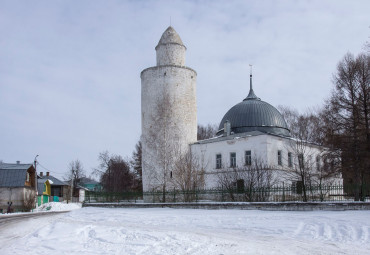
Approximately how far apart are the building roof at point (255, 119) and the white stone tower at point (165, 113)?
12.5 feet

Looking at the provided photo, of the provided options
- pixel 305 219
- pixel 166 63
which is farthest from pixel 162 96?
pixel 305 219

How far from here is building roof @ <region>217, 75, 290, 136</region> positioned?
34188mm

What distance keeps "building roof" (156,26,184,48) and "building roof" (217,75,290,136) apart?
26.0ft

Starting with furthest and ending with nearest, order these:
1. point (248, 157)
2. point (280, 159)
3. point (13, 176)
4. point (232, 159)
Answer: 1. point (13, 176)
2. point (232, 159)
3. point (248, 157)
4. point (280, 159)

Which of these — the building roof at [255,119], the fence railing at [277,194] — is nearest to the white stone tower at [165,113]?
the building roof at [255,119]

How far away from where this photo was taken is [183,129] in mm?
33125

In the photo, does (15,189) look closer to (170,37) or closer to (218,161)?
(218,161)

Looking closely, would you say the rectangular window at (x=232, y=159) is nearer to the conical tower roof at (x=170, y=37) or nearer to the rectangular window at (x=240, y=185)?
the rectangular window at (x=240, y=185)

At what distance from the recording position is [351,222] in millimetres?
11648

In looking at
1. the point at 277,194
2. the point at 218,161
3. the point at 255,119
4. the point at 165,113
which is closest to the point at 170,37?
the point at 165,113

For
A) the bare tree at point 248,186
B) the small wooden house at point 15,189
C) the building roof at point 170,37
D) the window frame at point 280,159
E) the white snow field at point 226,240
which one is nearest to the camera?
the white snow field at point 226,240

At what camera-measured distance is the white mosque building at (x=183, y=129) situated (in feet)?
98.9

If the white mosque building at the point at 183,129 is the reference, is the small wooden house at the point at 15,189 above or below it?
below

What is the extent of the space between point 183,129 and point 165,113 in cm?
203
